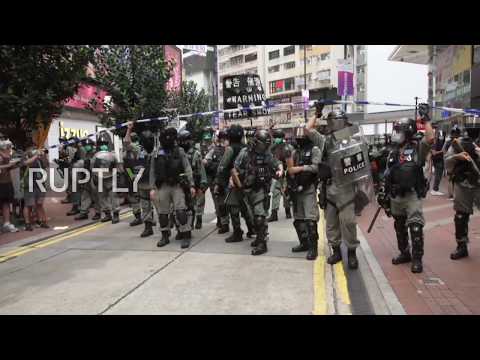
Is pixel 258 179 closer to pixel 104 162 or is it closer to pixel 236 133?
pixel 236 133

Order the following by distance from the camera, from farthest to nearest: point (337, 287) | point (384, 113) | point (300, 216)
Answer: point (384, 113) < point (300, 216) < point (337, 287)

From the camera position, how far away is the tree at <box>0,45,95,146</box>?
29.9 feet

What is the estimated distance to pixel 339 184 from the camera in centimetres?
579

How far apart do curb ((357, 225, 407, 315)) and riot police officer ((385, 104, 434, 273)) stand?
13.8 inches

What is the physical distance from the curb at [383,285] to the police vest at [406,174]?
991 millimetres

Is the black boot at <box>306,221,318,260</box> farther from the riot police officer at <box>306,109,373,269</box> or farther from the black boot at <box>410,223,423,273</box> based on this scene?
the black boot at <box>410,223,423,273</box>

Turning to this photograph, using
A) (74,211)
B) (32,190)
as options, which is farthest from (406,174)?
(74,211)

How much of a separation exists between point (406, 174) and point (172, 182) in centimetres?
352

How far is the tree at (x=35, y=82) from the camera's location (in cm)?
912

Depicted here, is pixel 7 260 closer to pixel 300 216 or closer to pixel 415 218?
pixel 300 216

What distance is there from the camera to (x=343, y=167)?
5.73m
